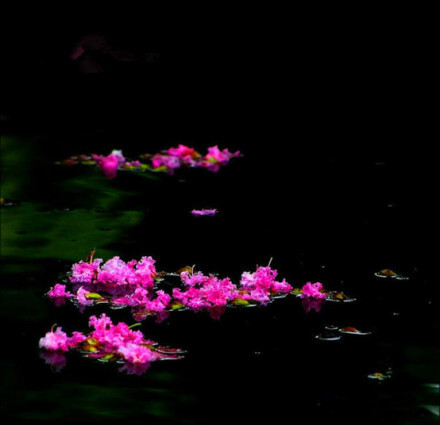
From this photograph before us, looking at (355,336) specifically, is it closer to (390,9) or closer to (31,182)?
(31,182)

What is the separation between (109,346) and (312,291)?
1.02 meters

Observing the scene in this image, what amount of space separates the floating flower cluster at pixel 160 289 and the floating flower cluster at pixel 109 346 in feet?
1.23

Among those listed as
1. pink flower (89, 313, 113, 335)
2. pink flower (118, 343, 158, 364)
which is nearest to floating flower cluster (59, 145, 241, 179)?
Answer: pink flower (89, 313, 113, 335)

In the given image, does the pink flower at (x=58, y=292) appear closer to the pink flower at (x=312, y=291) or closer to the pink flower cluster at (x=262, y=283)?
the pink flower cluster at (x=262, y=283)

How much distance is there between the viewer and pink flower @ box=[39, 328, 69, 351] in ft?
12.4

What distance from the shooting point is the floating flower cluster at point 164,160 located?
727 centimetres

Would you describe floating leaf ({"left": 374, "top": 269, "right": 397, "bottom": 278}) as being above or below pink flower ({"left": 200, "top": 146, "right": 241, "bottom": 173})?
below

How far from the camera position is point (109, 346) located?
3775mm

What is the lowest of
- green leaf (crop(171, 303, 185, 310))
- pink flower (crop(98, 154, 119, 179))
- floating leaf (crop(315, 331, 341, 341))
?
floating leaf (crop(315, 331, 341, 341))

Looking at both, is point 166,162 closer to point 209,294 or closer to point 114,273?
point 114,273

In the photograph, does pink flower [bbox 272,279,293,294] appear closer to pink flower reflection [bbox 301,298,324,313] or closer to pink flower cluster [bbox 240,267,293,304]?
pink flower cluster [bbox 240,267,293,304]

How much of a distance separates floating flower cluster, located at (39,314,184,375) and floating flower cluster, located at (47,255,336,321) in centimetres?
37

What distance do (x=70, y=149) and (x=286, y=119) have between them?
2127mm

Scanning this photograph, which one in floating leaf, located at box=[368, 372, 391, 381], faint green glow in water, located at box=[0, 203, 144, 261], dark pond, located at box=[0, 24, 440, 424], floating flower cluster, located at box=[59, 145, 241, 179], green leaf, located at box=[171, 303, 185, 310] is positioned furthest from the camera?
floating flower cluster, located at box=[59, 145, 241, 179]
